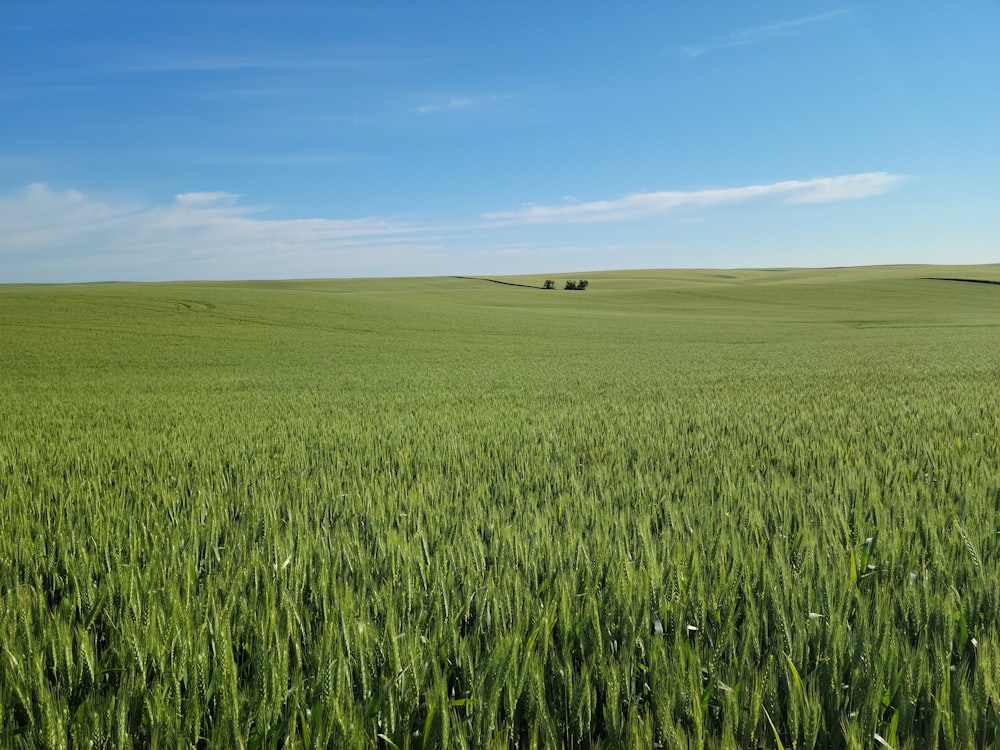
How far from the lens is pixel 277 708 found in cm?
164

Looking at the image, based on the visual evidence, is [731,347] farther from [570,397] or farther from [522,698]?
[522,698]

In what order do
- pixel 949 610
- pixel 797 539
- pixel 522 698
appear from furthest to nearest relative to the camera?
pixel 797 539, pixel 949 610, pixel 522 698

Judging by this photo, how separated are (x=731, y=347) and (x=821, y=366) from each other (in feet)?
34.3

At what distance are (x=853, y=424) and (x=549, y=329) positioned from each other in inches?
1203

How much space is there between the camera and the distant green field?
1.64 metres

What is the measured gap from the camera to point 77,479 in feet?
16.2

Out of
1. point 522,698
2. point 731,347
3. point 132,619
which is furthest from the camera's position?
point 731,347

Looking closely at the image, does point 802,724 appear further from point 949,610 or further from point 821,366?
point 821,366

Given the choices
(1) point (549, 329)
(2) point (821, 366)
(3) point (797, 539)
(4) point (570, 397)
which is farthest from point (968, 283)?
(3) point (797, 539)

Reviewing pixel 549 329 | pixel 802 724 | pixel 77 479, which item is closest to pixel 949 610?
pixel 802 724

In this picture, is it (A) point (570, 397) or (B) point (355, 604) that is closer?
(B) point (355, 604)

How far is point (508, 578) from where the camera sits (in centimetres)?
236

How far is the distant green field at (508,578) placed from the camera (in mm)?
1640

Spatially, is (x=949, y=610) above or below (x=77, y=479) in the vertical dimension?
above
